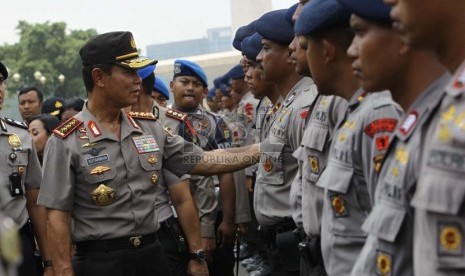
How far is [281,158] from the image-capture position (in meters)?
5.61

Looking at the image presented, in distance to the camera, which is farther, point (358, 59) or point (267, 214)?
point (267, 214)

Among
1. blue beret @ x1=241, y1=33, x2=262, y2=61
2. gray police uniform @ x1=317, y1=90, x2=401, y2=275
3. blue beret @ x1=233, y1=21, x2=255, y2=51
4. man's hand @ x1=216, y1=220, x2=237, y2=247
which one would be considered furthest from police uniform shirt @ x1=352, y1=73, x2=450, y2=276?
blue beret @ x1=233, y1=21, x2=255, y2=51

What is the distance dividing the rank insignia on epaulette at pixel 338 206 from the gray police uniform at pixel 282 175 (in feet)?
6.07

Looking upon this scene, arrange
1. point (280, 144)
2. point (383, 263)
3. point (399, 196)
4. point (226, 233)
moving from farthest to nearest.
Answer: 1. point (226, 233)
2. point (280, 144)
3. point (383, 263)
4. point (399, 196)

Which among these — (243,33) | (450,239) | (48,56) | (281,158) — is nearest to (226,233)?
(243,33)

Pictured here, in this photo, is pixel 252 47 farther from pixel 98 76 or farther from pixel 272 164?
pixel 98 76

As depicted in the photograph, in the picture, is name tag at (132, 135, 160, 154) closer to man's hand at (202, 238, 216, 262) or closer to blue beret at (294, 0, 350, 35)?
blue beret at (294, 0, 350, 35)

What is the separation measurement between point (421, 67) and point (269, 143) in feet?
9.58

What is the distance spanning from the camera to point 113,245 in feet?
16.1

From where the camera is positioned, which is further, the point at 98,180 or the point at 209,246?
the point at 209,246

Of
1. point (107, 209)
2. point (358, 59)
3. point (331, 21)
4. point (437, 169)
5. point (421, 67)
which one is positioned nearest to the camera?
point (437, 169)

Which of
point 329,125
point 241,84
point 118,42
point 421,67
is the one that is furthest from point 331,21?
point 241,84

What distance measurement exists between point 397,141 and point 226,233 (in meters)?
4.97

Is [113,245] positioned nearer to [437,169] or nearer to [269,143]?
[269,143]
